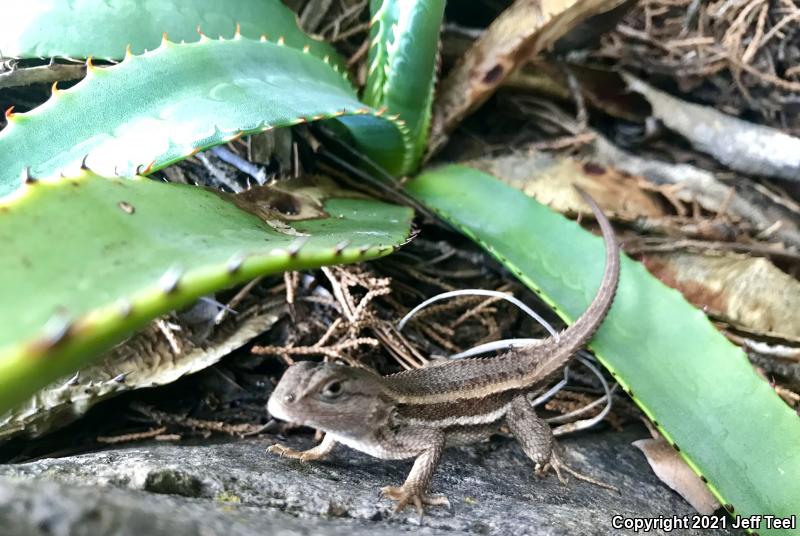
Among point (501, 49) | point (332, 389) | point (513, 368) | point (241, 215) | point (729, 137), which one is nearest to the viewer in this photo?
point (241, 215)

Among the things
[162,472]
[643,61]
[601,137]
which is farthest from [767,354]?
[162,472]

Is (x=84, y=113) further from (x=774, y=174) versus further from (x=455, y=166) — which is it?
(x=774, y=174)

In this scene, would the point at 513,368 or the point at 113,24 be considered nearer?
the point at 113,24

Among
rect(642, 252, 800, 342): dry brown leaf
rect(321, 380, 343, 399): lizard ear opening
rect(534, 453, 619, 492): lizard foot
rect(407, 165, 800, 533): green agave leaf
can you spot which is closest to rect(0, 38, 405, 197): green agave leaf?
rect(407, 165, 800, 533): green agave leaf

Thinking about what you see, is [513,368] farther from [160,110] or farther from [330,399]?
[160,110]

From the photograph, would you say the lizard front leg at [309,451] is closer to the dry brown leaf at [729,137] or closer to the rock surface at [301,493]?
the rock surface at [301,493]

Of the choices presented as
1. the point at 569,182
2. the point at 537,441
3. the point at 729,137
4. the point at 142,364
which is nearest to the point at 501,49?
the point at 569,182
